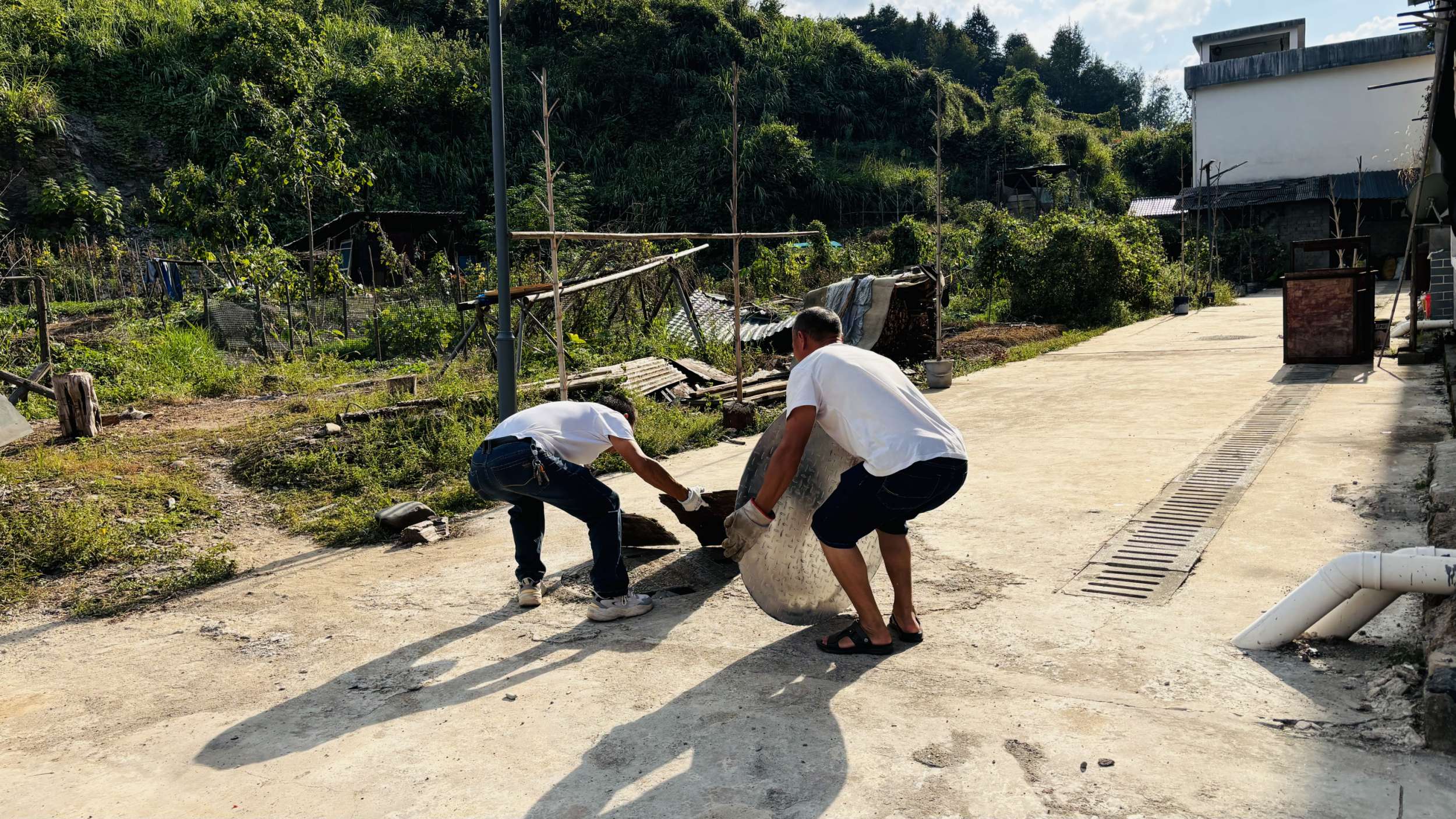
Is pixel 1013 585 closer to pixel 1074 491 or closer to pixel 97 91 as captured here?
pixel 1074 491

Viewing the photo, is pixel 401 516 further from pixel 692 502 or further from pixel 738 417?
pixel 738 417

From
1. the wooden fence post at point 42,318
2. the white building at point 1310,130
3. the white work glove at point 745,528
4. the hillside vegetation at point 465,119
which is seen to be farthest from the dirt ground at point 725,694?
the white building at point 1310,130

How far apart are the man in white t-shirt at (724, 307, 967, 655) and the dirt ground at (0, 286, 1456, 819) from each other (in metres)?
0.52

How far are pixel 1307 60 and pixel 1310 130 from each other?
277cm

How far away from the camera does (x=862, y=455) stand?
3625 millimetres

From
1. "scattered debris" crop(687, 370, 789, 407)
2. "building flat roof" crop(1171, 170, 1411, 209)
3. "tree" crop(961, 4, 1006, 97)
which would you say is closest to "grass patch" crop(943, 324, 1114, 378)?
"scattered debris" crop(687, 370, 789, 407)

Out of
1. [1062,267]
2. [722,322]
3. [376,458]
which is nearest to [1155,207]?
[1062,267]

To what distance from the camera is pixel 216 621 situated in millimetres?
4793

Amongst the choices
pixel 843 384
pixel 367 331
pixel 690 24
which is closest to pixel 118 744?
pixel 843 384

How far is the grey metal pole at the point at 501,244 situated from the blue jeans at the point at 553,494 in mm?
2607

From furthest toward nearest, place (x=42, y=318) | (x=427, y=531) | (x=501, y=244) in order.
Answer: (x=42, y=318) < (x=501, y=244) < (x=427, y=531)

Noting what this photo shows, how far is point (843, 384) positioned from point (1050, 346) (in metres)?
13.5

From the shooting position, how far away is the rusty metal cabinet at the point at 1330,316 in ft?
37.7

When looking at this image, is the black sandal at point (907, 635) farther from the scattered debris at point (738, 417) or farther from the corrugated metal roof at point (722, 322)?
the corrugated metal roof at point (722, 322)
